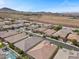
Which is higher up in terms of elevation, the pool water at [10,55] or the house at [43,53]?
the house at [43,53]

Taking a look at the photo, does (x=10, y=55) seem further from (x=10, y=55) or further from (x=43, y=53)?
(x=43, y=53)

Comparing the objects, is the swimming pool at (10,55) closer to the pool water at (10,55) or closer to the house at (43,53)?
the pool water at (10,55)

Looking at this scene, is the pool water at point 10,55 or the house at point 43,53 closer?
the house at point 43,53

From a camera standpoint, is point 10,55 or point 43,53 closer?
point 43,53

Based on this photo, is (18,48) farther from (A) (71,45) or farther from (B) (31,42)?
(A) (71,45)

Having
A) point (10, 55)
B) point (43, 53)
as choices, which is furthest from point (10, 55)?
point (43, 53)

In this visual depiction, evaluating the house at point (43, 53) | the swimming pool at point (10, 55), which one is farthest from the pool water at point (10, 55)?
the house at point (43, 53)

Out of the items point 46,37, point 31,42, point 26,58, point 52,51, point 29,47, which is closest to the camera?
point 26,58

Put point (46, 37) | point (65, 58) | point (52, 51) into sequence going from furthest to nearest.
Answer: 1. point (46, 37)
2. point (52, 51)
3. point (65, 58)

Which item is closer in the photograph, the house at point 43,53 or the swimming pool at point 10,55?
the house at point 43,53

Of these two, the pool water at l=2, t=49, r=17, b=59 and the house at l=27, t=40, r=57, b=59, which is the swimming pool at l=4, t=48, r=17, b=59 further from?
the house at l=27, t=40, r=57, b=59

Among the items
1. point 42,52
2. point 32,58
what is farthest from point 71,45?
point 32,58
